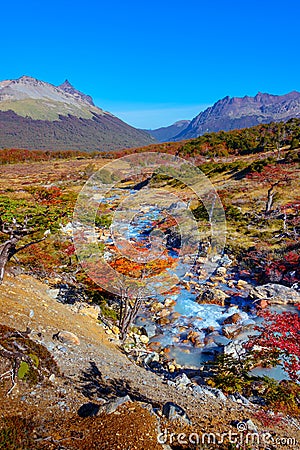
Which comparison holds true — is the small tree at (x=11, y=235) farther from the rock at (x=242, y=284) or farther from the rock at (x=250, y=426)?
the rock at (x=242, y=284)

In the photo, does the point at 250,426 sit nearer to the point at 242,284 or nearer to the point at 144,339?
the point at 144,339

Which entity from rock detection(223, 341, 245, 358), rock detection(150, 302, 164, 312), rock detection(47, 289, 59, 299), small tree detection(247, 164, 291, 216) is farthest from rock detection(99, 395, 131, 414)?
small tree detection(247, 164, 291, 216)

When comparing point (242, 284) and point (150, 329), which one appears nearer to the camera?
point (150, 329)

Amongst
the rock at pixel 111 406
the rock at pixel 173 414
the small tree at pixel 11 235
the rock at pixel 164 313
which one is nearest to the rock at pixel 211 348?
the rock at pixel 164 313

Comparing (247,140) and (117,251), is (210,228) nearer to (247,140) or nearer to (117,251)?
(117,251)

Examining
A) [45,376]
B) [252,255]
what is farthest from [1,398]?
[252,255]

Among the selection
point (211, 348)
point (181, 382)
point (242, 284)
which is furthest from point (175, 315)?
point (181, 382)

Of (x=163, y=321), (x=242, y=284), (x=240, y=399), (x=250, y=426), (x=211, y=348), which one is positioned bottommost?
(x=211, y=348)
